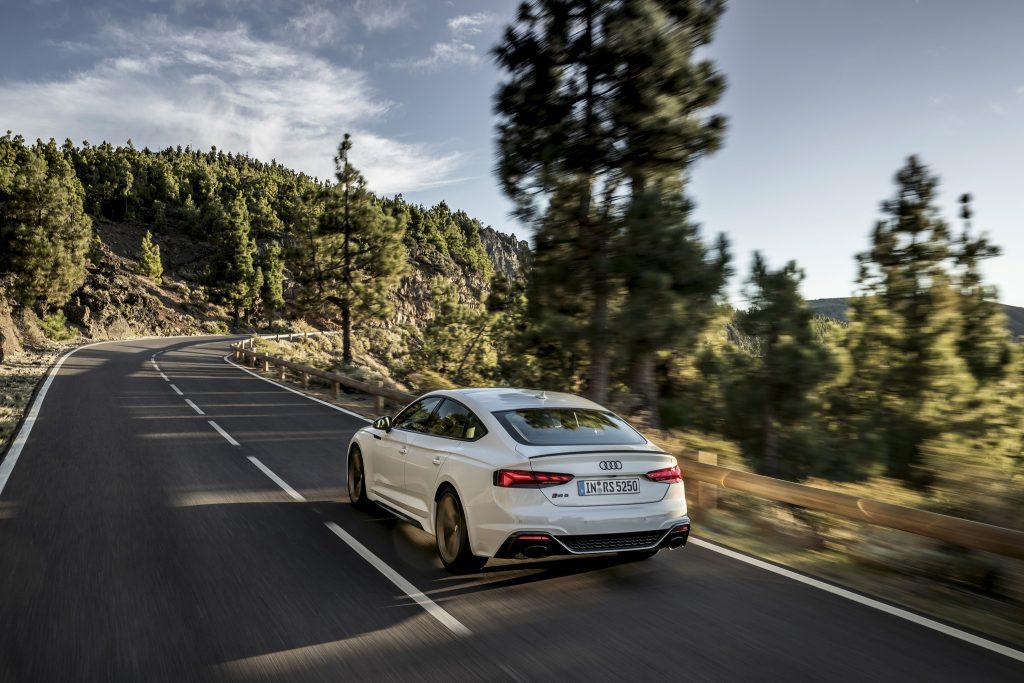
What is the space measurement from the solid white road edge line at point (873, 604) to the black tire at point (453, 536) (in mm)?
2379

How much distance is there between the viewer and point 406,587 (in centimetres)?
512

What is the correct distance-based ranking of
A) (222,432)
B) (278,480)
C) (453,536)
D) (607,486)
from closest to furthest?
(607,486) → (453,536) → (278,480) → (222,432)

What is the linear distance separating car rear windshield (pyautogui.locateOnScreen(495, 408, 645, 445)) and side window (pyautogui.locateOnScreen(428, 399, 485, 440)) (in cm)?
23

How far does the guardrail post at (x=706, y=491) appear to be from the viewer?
775cm

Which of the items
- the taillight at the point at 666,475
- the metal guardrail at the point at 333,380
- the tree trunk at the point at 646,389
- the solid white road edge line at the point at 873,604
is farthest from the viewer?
the metal guardrail at the point at 333,380

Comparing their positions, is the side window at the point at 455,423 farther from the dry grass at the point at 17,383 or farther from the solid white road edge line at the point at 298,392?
the solid white road edge line at the point at 298,392

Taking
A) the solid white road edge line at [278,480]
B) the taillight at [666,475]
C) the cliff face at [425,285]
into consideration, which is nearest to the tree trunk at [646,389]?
the solid white road edge line at [278,480]

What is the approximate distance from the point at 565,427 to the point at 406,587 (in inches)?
66.8

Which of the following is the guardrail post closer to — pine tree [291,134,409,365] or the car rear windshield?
the car rear windshield

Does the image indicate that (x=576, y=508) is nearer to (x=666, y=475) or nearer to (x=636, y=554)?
(x=636, y=554)

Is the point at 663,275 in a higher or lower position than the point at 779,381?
higher

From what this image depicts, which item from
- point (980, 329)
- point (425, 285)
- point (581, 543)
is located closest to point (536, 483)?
point (581, 543)

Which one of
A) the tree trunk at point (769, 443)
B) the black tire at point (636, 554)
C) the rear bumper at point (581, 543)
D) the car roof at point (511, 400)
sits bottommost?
the tree trunk at point (769, 443)

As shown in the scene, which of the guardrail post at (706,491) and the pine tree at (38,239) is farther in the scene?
the pine tree at (38,239)
